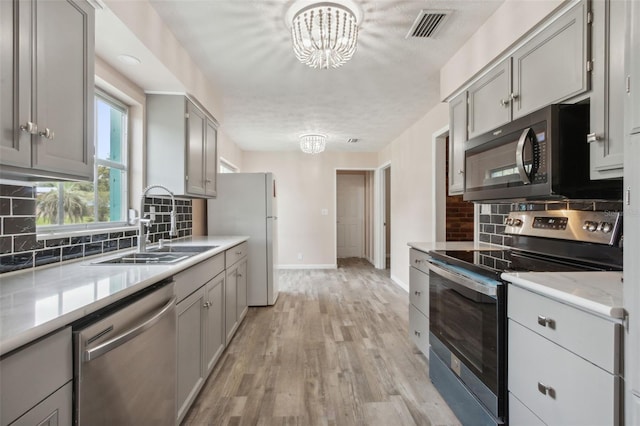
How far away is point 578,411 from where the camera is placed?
3.33 feet

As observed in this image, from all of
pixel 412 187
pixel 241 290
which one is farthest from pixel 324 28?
pixel 412 187

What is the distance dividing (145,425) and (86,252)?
3.63 feet

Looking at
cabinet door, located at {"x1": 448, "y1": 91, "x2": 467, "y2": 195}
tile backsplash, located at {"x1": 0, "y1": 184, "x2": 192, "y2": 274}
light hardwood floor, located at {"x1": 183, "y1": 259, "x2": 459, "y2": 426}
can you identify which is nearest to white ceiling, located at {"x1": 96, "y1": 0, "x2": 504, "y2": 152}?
cabinet door, located at {"x1": 448, "y1": 91, "x2": 467, "y2": 195}

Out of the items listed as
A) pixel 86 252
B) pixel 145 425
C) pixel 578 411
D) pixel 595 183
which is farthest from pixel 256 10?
pixel 578 411

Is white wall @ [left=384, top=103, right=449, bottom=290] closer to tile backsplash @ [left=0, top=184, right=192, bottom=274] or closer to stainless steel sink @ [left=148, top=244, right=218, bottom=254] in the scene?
stainless steel sink @ [left=148, top=244, right=218, bottom=254]

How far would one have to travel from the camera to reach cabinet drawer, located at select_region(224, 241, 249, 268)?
2.62m

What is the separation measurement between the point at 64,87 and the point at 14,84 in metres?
0.23

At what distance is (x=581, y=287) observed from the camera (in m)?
1.09

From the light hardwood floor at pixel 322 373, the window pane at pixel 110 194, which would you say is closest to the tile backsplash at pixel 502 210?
the light hardwood floor at pixel 322 373

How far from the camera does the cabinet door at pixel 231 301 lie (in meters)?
2.57

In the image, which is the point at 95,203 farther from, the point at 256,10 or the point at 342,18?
the point at 342,18

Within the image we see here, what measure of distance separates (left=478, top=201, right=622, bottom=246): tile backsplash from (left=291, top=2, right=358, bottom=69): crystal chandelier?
1545 millimetres

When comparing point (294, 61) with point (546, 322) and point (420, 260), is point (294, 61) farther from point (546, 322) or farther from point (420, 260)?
point (546, 322)

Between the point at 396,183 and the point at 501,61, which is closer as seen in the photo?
the point at 501,61
